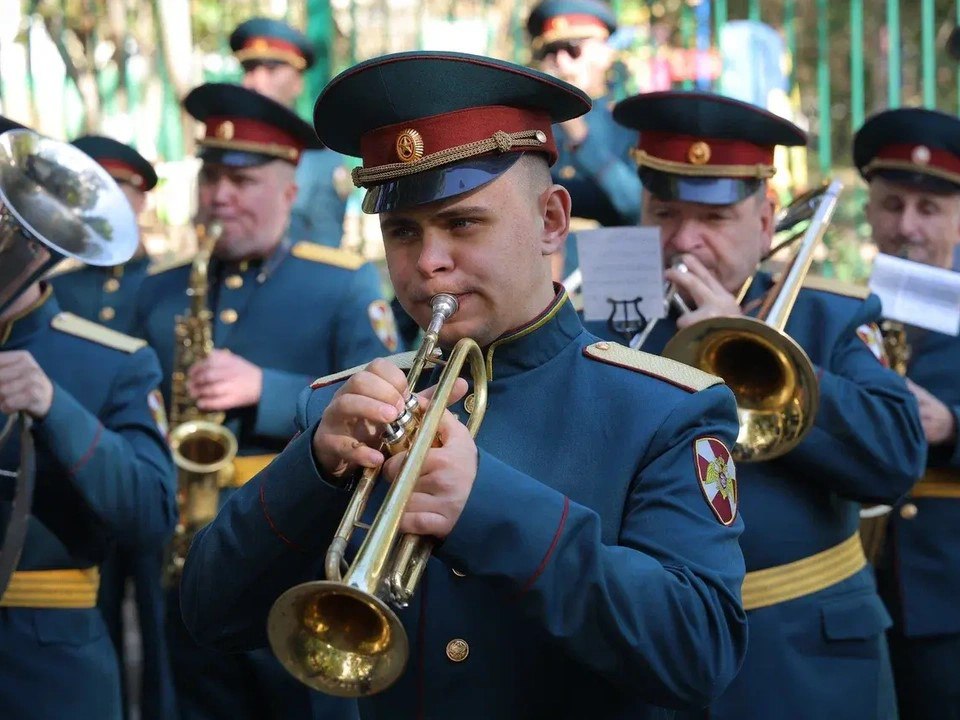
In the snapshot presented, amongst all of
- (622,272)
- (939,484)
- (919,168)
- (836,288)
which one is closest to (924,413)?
(939,484)

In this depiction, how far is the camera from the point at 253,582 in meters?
2.72

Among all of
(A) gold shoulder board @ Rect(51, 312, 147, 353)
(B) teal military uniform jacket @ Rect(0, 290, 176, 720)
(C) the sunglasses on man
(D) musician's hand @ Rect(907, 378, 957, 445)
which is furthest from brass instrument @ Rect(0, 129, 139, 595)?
(C) the sunglasses on man

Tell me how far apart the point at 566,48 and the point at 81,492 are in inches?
153

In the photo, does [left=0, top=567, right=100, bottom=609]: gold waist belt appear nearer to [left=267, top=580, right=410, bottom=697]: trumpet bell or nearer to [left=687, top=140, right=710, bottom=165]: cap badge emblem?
[left=687, top=140, right=710, bottom=165]: cap badge emblem

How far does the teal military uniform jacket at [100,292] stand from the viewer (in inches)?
282

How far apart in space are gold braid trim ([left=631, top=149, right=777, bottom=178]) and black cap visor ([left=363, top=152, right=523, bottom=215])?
1.62 meters

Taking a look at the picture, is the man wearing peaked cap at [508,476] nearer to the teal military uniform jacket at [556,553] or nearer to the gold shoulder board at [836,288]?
the teal military uniform jacket at [556,553]

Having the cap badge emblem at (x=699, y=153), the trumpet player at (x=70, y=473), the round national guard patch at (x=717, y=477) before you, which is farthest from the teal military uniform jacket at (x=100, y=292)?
the round national guard patch at (x=717, y=477)

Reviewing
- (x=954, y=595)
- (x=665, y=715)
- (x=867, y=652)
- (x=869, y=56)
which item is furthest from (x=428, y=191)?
(x=869, y=56)

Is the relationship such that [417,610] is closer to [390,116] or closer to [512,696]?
[512,696]

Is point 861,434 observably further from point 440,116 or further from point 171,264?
point 171,264

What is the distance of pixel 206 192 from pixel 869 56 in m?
5.49

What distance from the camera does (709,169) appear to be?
4.33 metres

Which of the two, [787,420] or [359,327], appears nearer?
[787,420]
